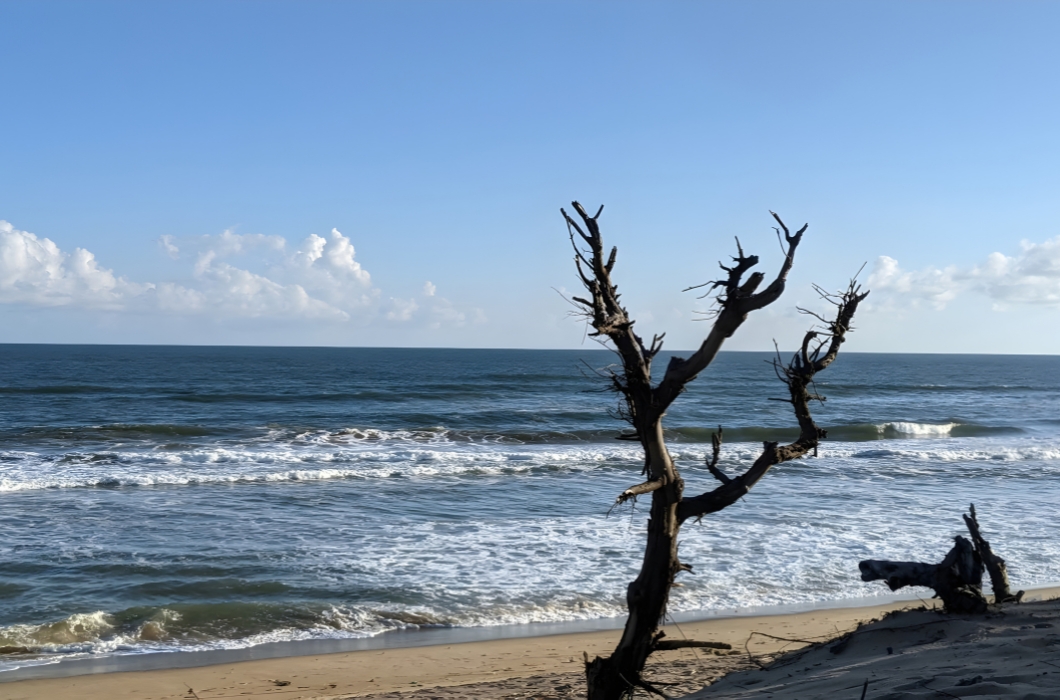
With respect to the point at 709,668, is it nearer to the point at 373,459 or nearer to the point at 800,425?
the point at 800,425

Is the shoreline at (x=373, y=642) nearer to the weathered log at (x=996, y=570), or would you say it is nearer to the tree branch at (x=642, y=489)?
the weathered log at (x=996, y=570)

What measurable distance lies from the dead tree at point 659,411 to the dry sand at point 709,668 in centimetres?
105

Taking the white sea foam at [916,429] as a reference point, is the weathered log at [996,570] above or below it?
above

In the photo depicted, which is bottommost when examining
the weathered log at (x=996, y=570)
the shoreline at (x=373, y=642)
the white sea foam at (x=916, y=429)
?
the shoreline at (x=373, y=642)

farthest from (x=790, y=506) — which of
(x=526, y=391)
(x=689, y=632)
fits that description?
(x=526, y=391)

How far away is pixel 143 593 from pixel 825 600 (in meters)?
8.45

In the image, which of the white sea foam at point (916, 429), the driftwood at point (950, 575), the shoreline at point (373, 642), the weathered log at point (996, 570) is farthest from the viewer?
the white sea foam at point (916, 429)

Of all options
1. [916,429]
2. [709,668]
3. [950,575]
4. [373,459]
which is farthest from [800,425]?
[916,429]

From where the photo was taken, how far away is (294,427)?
99.6ft

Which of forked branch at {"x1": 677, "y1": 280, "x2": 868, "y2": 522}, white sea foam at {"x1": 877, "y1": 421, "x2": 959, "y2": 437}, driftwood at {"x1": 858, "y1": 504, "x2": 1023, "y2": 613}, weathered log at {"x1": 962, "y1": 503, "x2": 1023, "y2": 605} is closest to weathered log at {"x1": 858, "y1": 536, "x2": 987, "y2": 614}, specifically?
driftwood at {"x1": 858, "y1": 504, "x2": 1023, "y2": 613}

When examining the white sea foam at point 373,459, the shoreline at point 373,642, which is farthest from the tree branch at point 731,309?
the white sea foam at point 373,459

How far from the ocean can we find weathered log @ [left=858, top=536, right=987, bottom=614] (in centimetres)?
299

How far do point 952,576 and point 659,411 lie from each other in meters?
3.58

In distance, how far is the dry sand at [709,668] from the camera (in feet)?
15.6
